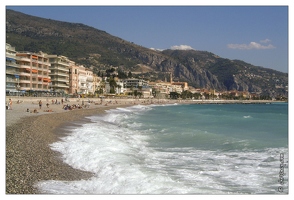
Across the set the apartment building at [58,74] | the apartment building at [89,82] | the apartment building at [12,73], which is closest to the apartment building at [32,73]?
the apartment building at [12,73]

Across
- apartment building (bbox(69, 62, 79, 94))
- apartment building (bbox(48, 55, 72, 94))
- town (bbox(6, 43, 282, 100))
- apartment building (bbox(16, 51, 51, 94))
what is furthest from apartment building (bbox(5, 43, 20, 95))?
apartment building (bbox(69, 62, 79, 94))

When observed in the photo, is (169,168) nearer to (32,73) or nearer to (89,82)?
(32,73)

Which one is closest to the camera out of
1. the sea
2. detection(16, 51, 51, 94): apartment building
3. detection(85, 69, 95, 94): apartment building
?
the sea

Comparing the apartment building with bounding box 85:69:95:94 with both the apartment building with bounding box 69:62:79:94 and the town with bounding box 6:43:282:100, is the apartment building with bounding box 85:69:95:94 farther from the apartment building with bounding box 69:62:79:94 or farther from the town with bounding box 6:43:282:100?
the apartment building with bounding box 69:62:79:94

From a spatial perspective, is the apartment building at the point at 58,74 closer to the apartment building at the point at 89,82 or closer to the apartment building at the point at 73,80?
the apartment building at the point at 73,80

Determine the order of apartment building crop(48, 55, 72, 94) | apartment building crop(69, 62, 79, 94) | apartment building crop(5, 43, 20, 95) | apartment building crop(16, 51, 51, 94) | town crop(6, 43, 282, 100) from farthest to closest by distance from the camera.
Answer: apartment building crop(69, 62, 79, 94)
apartment building crop(48, 55, 72, 94)
apartment building crop(16, 51, 51, 94)
town crop(6, 43, 282, 100)
apartment building crop(5, 43, 20, 95)

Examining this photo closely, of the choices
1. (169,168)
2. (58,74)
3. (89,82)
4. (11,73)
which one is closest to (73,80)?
(58,74)

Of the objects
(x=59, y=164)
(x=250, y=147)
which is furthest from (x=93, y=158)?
(x=250, y=147)

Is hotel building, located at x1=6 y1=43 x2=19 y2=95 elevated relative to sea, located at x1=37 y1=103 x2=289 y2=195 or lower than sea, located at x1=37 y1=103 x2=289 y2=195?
elevated

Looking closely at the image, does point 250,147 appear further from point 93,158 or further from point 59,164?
point 59,164
